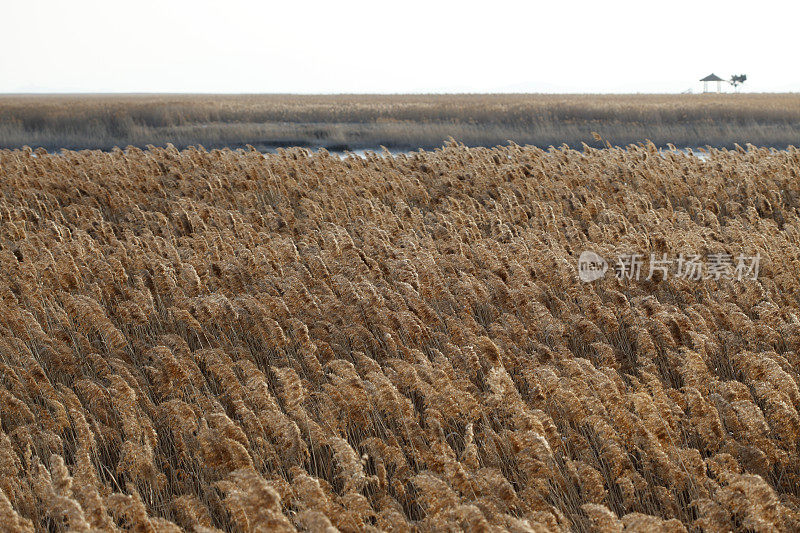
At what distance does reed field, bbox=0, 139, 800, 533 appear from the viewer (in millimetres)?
3633

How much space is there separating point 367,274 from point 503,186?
5.53m

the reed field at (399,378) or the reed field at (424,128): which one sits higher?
the reed field at (424,128)

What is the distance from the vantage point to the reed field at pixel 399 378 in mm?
3633

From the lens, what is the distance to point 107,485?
454 cm

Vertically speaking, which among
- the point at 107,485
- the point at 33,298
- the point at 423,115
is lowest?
the point at 107,485

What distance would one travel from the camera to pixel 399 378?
15.8 feet

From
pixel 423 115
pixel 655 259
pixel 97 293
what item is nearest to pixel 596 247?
pixel 655 259

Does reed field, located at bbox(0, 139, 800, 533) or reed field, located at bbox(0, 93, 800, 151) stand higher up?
reed field, located at bbox(0, 93, 800, 151)

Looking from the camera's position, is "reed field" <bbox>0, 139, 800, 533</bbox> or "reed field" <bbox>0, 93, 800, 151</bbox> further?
"reed field" <bbox>0, 93, 800, 151</bbox>

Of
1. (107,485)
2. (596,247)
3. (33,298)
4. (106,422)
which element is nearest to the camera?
(107,485)

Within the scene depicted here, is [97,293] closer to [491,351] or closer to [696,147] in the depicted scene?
[491,351]

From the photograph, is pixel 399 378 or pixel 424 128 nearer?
pixel 399 378

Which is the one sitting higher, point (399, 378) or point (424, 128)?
point (424, 128)

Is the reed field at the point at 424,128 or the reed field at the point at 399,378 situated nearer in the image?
the reed field at the point at 399,378
